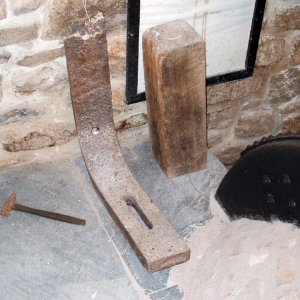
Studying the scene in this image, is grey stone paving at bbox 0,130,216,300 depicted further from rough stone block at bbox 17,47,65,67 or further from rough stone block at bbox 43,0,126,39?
rough stone block at bbox 43,0,126,39

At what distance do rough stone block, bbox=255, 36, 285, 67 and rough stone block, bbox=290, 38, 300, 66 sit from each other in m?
0.05

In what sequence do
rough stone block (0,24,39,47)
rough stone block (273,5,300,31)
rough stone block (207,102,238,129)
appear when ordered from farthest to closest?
rough stone block (207,102,238,129) < rough stone block (273,5,300,31) < rough stone block (0,24,39,47)

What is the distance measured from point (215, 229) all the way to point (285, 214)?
346 mm

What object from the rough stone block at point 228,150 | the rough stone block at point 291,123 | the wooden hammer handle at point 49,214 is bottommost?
the rough stone block at point 228,150

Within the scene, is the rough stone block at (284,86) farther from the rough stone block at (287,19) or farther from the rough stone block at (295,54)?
the rough stone block at (287,19)

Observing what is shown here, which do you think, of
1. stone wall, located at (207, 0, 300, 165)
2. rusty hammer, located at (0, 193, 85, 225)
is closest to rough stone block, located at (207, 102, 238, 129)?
stone wall, located at (207, 0, 300, 165)

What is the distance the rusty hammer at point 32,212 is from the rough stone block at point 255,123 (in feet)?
2.90

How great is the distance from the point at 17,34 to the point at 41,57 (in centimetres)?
12

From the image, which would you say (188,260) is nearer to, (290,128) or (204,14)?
(204,14)

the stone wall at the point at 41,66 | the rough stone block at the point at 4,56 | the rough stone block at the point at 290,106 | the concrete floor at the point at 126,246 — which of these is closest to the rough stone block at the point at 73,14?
the stone wall at the point at 41,66

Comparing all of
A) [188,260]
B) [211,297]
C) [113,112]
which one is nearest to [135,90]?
[113,112]

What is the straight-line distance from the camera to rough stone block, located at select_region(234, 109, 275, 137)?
2479 millimetres

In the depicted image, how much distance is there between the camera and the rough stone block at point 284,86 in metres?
2.39

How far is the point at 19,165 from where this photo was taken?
2213 mm
